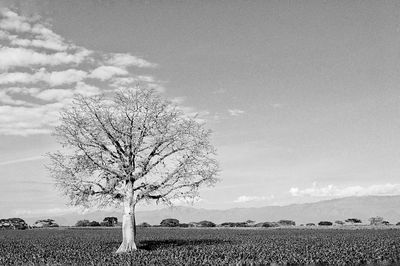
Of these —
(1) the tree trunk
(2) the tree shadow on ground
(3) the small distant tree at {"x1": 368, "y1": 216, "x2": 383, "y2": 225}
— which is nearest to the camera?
(1) the tree trunk

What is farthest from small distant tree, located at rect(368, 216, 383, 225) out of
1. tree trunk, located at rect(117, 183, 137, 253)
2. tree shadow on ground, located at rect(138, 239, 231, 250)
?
tree trunk, located at rect(117, 183, 137, 253)

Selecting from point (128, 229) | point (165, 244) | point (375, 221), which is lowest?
point (375, 221)

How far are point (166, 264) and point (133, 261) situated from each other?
81.2 inches

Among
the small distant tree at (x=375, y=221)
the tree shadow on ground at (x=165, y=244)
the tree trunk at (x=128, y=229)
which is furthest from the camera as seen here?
the small distant tree at (x=375, y=221)

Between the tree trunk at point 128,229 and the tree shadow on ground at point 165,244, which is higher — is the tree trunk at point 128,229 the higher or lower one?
the higher one

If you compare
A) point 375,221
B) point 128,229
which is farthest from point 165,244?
point 375,221

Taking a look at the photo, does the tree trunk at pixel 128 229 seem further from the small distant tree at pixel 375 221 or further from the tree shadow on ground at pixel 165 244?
the small distant tree at pixel 375 221

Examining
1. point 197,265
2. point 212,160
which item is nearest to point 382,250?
point 212,160

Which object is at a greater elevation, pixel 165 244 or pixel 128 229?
pixel 128 229

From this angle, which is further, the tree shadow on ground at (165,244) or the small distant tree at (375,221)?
the small distant tree at (375,221)

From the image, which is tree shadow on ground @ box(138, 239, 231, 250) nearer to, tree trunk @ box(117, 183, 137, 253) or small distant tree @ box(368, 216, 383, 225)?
tree trunk @ box(117, 183, 137, 253)

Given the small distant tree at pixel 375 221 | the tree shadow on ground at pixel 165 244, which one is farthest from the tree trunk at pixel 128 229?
the small distant tree at pixel 375 221

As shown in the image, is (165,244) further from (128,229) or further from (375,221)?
(375,221)

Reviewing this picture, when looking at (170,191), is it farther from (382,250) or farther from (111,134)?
(382,250)
